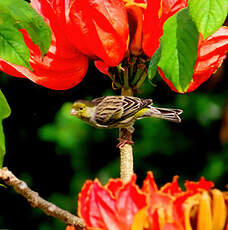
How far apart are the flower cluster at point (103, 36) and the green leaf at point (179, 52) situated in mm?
42

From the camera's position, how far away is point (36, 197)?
1.79 ft

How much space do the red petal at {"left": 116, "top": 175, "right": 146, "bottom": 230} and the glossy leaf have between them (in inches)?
6.7

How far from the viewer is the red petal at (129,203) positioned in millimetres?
455

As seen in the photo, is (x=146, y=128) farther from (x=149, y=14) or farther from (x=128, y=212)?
(x=128, y=212)

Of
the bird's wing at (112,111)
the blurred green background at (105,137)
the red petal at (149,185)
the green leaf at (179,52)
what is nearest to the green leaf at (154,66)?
the green leaf at (179,52)

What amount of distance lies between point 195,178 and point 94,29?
161 cm

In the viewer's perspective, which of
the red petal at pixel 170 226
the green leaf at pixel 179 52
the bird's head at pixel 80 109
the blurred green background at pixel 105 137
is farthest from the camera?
the blurred green background at pixel 105 137

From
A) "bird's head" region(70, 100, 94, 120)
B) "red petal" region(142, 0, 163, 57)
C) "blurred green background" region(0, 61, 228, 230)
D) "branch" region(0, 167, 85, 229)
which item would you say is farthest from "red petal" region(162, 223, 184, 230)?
"blurred green background" region(0, 61, 228, 230)

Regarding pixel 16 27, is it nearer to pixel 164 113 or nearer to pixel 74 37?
pixel 74 37

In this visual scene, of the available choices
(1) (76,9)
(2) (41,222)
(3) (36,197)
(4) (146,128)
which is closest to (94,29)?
(1) (76,9)

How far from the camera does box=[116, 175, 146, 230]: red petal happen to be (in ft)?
1.49

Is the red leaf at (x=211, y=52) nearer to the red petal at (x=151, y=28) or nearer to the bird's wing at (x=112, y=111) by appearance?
the red petal at (x=151, y=28)

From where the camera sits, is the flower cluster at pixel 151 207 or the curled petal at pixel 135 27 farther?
the curled petal at pixel 135 27

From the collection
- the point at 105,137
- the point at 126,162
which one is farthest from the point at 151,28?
the point at 105,137
